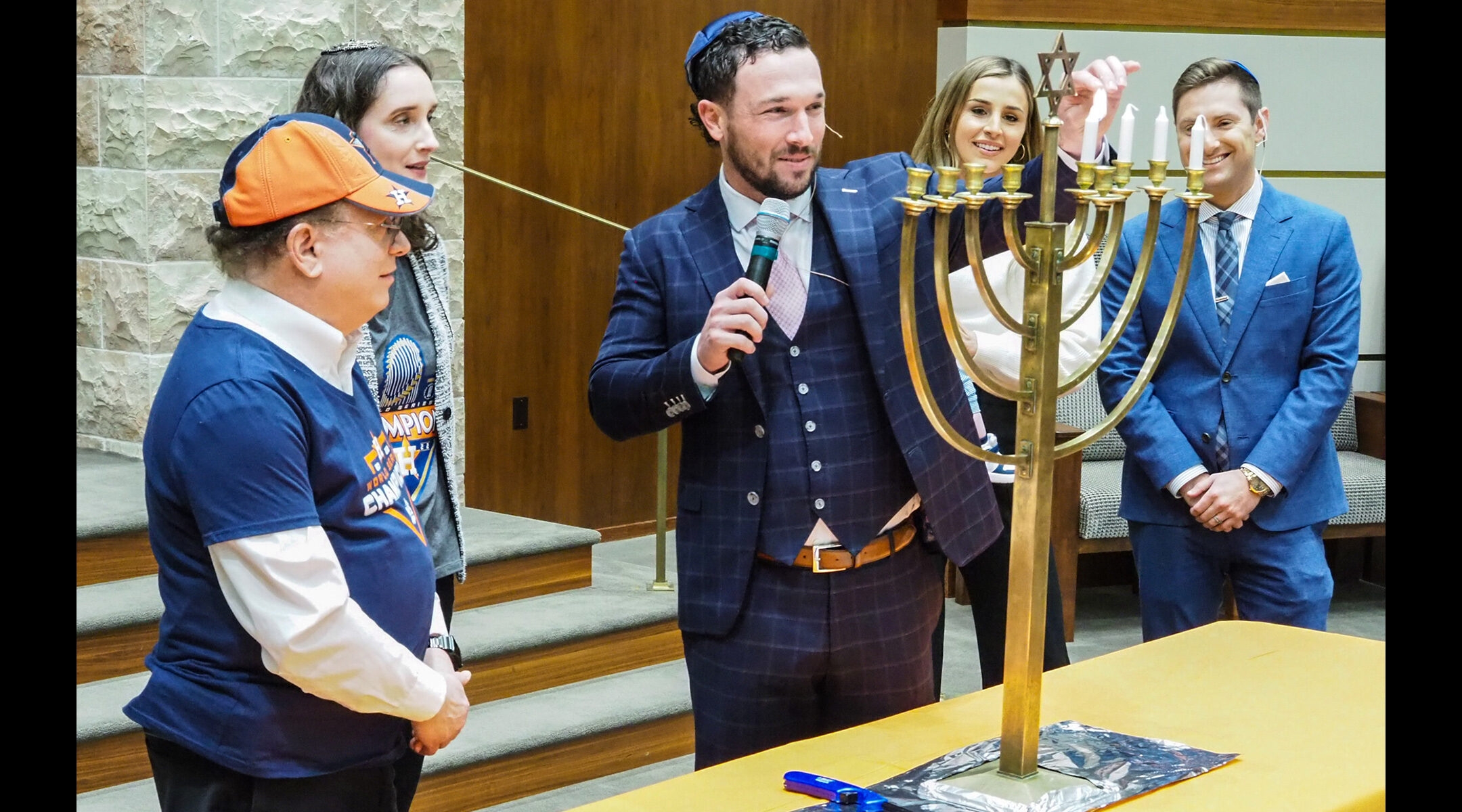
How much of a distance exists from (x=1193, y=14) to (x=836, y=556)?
433 centimetres

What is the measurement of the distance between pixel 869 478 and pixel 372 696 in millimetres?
710

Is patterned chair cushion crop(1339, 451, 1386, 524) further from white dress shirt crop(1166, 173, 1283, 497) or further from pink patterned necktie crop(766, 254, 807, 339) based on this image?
pink patterned necktie crop(766, 254, 807, 339)

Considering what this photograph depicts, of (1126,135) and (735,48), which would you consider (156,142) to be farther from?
(1126,135)

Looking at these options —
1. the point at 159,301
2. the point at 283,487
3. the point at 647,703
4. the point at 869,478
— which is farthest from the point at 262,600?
the point at 159,301

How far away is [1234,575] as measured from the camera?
9.34 ft

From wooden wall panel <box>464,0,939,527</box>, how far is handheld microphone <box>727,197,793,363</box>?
3217mm

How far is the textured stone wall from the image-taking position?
13.0 feet

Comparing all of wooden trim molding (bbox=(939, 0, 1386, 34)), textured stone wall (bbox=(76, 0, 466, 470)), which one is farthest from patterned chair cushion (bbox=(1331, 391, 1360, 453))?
textured stone wall (bbox=(76, 0, 466, 470))

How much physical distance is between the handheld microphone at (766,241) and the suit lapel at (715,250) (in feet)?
0.62

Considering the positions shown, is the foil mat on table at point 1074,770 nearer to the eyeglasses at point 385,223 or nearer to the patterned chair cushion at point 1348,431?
the eyeglasses at point 385,223

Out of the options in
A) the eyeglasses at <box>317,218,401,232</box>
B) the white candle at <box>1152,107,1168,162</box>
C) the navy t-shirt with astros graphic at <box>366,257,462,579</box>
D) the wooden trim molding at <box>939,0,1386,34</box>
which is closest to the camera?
the white candle at <box>1152,107,1168,162</box>

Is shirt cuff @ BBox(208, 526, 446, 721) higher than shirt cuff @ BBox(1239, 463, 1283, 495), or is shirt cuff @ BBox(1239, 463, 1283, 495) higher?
shirt cuff @ BBox(1239, 463, 1283, 495)

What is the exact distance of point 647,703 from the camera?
3.67m

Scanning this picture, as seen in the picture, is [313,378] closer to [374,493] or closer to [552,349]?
[374,493]
